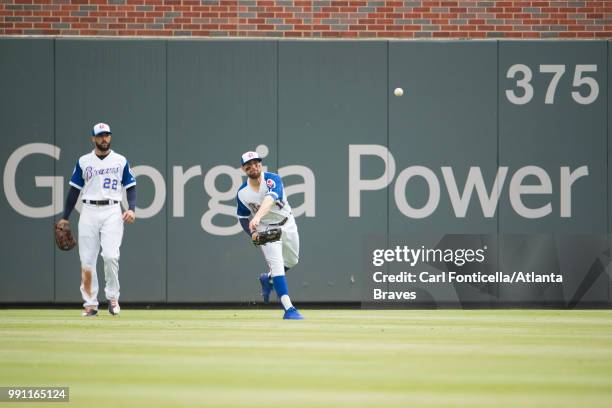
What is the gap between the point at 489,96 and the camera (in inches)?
503

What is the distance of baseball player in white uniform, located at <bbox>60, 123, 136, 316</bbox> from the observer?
33.8ft

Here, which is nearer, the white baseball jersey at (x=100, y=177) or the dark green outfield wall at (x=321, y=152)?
the white baseball jersey at (x=100, y=177)

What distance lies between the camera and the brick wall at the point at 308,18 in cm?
1288

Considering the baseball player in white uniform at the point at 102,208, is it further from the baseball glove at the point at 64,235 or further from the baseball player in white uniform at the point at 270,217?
the baseball player in white uniform at the point at 270,217

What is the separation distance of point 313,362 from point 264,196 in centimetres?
434

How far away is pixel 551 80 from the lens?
41.9ft

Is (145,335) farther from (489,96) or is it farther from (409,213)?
(489,96)

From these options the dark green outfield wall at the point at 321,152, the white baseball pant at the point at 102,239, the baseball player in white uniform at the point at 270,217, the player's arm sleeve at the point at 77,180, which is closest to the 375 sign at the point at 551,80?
the dark green outfield wall at the point at 321,152

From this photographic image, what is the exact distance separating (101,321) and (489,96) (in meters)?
5.67

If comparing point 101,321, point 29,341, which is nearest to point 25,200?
point 101,321

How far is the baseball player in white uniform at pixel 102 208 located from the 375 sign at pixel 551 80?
4.98 m

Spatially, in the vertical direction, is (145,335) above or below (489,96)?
below

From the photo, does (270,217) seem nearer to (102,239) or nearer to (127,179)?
(127,179)
